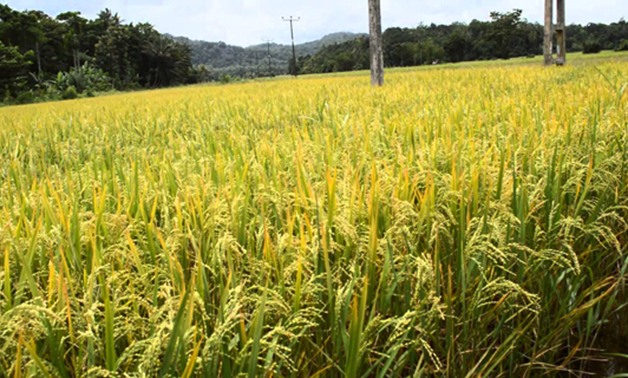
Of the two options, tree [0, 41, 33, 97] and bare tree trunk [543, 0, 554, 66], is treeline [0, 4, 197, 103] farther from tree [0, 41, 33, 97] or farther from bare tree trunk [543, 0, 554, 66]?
bare tree trunk [543, 0, 554, 66]

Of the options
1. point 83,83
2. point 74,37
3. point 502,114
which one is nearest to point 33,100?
point 83,83

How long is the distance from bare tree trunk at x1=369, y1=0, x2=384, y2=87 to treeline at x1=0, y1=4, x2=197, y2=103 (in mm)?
26599

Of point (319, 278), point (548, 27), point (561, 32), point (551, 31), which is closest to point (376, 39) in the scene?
point (548, 27)

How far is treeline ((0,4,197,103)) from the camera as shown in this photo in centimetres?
3503

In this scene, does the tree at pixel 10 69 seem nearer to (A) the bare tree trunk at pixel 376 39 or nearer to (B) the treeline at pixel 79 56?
(B) the treeline at pixel 79 56

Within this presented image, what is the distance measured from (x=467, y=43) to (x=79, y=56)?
146ft

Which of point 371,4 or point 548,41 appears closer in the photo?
point 371,4

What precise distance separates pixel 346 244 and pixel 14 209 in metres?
1.28

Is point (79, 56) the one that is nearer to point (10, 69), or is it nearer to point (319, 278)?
point (10, 69)

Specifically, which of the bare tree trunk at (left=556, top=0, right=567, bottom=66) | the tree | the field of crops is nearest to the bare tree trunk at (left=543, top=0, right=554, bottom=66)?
the bare tree trunk at (left=556, top=0, right=567, bottom=66)

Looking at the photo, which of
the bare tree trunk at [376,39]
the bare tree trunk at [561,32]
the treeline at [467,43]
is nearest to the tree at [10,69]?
the bare tree trunk at [376,39]

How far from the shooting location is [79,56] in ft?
177

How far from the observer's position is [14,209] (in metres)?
1.75

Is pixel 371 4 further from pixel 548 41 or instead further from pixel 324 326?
pixel 324 326
